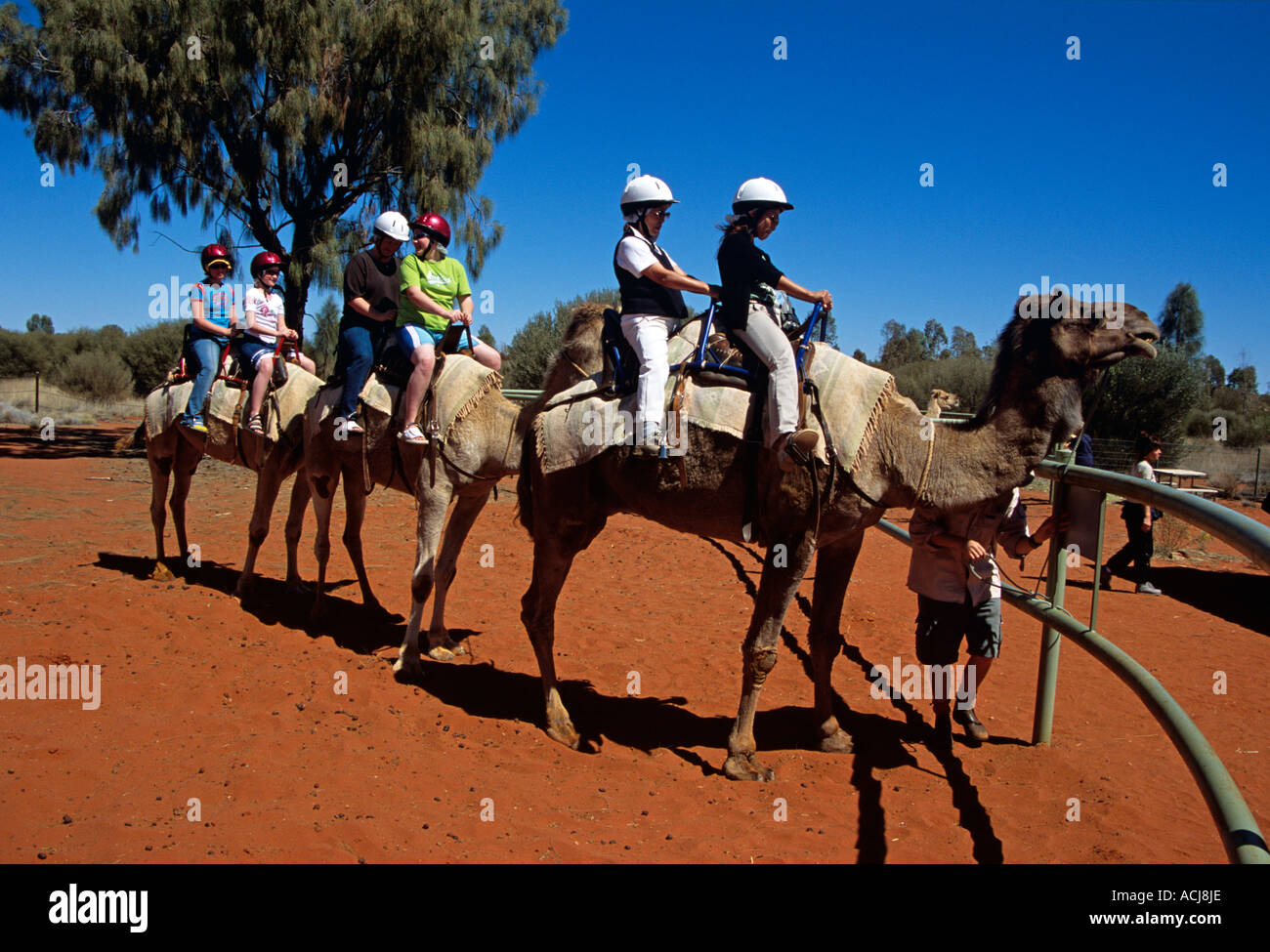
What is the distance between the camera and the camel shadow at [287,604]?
7.51 m

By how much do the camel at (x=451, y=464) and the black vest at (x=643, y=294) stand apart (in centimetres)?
122

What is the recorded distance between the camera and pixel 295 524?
8.85 m

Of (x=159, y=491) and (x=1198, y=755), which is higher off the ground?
(x=159, y=491)

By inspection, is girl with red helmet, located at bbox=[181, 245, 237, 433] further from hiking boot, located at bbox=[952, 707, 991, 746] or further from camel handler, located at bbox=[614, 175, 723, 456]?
hiking boot, located at bbox=[952, 707, 991, 746]

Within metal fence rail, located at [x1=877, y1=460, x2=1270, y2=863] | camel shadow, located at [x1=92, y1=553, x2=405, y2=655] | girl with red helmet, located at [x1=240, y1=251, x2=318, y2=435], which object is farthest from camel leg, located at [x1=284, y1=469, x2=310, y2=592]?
metal fence rail, located at [x1=877, y1=460, x2=1270, y2=863]

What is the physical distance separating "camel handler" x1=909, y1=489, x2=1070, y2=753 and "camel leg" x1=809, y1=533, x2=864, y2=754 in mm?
470

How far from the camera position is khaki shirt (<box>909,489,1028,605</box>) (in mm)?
5016

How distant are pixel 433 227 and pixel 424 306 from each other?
656 mm

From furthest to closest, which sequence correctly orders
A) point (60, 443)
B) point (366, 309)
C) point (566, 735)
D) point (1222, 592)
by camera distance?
point (60, 443), point (1222, 592), point (366, 309), point (566, 735)

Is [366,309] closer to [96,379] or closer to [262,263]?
[262,263]

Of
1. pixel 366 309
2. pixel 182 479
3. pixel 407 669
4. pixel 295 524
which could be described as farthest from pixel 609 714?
pixel 182 479

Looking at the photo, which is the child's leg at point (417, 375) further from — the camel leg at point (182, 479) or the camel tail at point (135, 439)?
the camel tail at point (135, 439)
